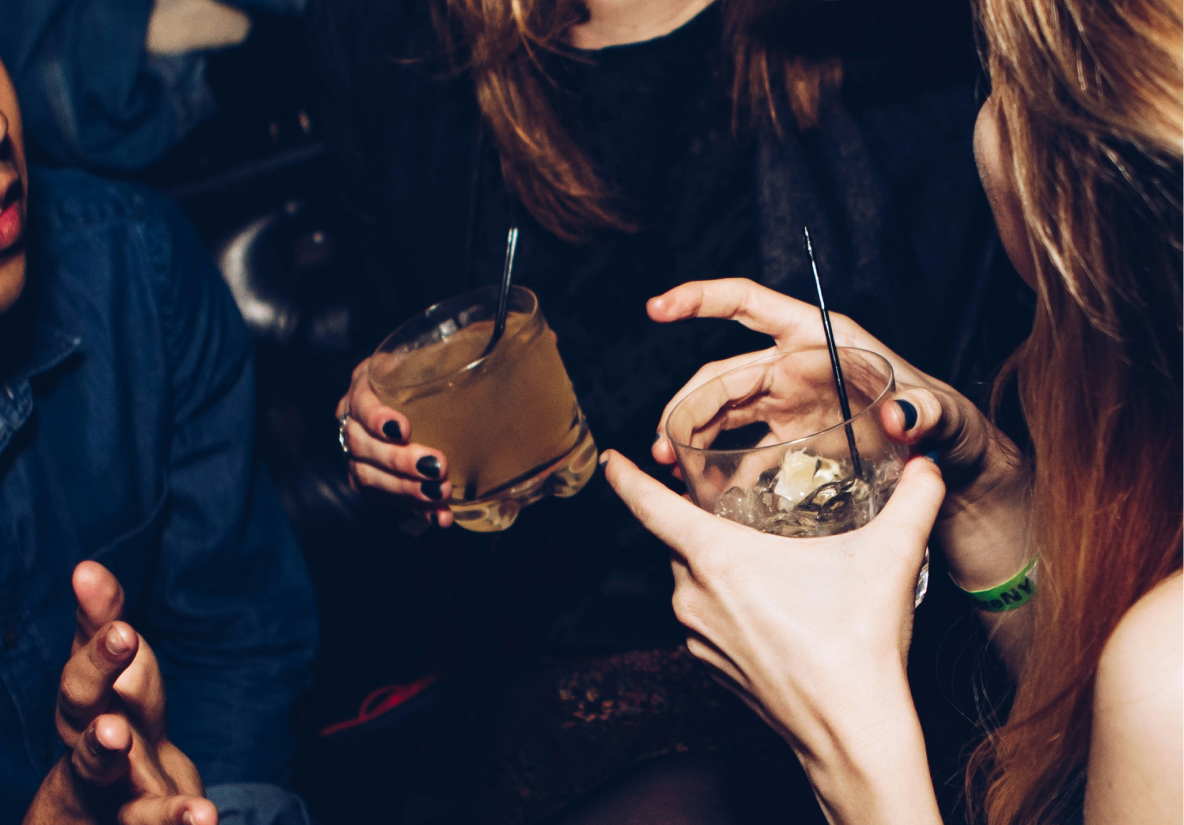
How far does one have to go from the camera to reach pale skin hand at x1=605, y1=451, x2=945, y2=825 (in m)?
0.79

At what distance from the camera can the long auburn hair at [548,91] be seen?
4.73 feet

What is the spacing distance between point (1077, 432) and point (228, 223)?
2.18 metres

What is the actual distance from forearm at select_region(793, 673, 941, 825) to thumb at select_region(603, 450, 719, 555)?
0.23m

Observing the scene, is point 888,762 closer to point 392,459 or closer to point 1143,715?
point 1143,715

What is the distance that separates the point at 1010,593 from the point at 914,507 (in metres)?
0.47

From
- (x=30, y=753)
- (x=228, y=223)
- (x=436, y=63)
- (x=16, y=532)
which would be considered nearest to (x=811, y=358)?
(x=436, y=63)

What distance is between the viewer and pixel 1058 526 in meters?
0.90

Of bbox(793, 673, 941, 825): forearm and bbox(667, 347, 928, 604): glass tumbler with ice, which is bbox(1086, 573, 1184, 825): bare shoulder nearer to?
bbox(793, 673, 941, 825): forearm

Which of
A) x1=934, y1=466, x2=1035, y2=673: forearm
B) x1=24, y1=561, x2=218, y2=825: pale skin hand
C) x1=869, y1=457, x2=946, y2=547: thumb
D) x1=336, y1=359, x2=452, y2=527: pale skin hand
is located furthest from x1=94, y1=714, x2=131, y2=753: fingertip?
x1=934, y1=466, x2=1035, y2=673: forearm

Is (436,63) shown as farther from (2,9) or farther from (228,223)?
(2,9)

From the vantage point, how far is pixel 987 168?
2.99 feet

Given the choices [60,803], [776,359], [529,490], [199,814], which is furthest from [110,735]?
[776,359]

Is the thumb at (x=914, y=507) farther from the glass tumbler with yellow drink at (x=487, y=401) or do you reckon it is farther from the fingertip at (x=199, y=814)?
the fingertip at (x=199, y=814)

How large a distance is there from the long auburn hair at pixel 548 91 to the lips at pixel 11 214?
2.45 ft
